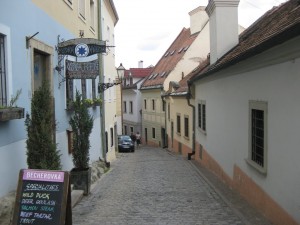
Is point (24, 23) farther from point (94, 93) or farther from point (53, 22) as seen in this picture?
point (94, 93)

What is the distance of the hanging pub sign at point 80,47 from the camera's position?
385 inches

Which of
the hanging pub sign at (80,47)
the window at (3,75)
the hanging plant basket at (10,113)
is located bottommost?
the hanging plant basket at (10,113)

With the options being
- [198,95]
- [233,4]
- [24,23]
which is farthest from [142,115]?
[24,23]

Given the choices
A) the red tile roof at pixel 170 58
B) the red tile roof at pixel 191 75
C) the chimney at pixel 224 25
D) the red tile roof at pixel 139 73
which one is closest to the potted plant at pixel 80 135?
the chimney at pixel 224 25

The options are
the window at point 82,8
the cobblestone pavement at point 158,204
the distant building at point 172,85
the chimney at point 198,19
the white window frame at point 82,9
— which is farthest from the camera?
the chimney at point 198,19

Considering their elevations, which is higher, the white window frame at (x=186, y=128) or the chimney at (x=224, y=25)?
the chimney at (x=224, y=25)

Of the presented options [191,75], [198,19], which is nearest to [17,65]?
[191,75]

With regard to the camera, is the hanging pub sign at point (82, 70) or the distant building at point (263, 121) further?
the hanging pub sign at point (82, 70)

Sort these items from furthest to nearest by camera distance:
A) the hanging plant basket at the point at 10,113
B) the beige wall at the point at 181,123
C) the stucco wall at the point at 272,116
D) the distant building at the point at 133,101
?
the distant building at the point at 133,101, the beige wall at the point at 181,123, the stucco wall at the point at 272,116, the hanging plant basket at the point at 10,113

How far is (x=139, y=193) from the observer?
1055 cm

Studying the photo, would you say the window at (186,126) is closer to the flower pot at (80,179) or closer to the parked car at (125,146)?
the parked car at (125,146)

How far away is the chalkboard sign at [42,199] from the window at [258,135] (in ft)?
13.1

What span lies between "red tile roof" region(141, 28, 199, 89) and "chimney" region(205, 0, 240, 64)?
15373 mm

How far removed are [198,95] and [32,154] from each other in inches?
472
